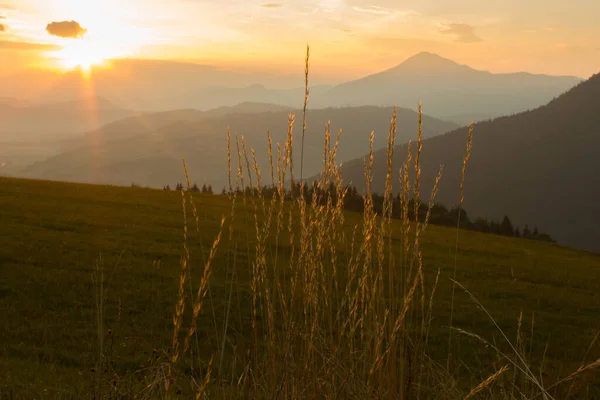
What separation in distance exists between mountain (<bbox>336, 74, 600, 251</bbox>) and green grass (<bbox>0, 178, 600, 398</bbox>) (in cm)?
7851

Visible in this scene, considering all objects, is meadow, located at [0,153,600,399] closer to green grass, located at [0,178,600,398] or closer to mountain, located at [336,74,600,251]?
green grass, located at [0,178,600,398]

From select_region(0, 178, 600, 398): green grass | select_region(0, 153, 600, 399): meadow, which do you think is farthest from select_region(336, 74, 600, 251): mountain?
select_region(0, 153, 600, 399): meadow

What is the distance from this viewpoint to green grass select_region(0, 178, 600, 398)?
6.28 m

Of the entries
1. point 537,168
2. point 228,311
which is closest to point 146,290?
point 228,311

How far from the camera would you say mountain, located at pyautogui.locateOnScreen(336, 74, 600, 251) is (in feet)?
341

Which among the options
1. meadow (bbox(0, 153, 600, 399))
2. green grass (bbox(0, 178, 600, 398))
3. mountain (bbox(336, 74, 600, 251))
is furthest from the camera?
mountain (bbox(336, 74, 600, 251))

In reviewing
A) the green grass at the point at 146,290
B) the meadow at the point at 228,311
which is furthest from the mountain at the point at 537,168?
the meadow at the point at 228,311

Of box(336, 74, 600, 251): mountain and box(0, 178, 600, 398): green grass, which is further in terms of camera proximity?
box(336, 74, 600, 251): mountain

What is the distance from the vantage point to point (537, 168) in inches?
4697

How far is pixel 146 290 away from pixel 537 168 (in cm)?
12278

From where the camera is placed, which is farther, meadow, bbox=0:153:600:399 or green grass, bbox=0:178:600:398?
green grass, bbox=0:178:600:398

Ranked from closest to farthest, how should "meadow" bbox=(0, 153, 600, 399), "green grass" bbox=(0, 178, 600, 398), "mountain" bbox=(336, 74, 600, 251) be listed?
"meadow" bbox=(0, 153, 600, 399), "green grass" bbox=(0, 178, 600, 398), "mountain" bbox=(336, 74, 600, 251)

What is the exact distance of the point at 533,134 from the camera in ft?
428

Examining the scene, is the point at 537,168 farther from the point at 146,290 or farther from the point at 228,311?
the point at 228,311
